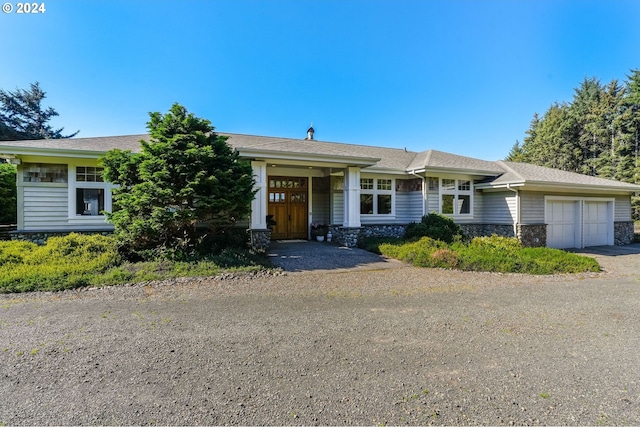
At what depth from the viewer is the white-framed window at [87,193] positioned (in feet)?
30.6

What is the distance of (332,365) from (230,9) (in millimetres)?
9442

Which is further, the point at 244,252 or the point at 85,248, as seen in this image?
the point at 244,252

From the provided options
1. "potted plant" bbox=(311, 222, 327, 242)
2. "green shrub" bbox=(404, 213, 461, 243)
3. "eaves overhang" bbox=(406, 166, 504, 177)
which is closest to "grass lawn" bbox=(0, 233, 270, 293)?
"potted plant" bbox=(311, 222, 327, 242)

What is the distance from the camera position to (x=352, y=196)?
11242 mm

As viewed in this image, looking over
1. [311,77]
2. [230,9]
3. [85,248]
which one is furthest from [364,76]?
[85,248]

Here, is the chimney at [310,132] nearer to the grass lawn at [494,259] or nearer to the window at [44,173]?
the grass lawn at [494,259]

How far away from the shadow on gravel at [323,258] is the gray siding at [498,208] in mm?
6782

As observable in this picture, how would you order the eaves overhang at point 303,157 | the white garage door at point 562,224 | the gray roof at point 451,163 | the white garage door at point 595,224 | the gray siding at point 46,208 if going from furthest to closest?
the white garage door at point 595,224, the white garage door at point 562,224, the gray roof at point 451,163, the eaves overhang at point 303,157, the gray siding at point 46,208

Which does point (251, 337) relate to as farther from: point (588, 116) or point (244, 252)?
point (588, 116)

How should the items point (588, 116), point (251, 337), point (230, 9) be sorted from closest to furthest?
point (251, 337) < point (230, 9) < point (588, 116)

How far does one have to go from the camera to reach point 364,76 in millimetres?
13695

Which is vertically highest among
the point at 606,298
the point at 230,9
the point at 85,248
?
the point at 230,9

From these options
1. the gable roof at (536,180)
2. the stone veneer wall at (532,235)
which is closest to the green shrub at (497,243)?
the stone veneer wall at (532,235)

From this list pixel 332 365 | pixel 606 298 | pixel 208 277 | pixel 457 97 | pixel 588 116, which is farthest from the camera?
pixel 588 116
